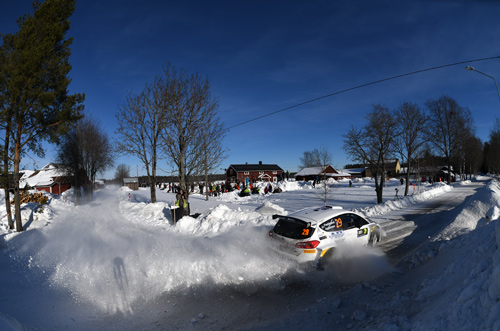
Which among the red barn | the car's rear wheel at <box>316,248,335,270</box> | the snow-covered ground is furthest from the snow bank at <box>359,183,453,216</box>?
the red barn

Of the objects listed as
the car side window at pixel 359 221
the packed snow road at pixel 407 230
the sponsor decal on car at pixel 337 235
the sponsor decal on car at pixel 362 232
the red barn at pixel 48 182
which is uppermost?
the red barn at pixel 48 182

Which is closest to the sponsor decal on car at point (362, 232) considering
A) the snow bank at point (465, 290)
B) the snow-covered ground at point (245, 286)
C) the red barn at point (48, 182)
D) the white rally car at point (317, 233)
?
the white rally car at point (317, 233)

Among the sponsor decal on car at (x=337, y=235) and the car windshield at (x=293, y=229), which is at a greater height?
the car windshield at (x=293, y=229)

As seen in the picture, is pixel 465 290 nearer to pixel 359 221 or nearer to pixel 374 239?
pixel 359 221

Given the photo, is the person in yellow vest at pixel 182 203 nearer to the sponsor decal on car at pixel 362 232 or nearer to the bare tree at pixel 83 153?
the sponsor decal on car at pixel 362 232

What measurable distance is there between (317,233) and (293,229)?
2.00 ft

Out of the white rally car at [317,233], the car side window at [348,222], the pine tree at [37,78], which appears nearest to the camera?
the white rally car at [317,233]

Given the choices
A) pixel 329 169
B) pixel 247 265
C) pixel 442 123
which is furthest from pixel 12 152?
pixel 329 169

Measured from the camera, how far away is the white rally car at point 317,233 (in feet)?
20.5

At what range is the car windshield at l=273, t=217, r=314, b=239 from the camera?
20.9ft

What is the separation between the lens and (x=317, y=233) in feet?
21.0

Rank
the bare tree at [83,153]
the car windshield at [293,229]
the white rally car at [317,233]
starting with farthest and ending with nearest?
the bare tree at [83,153] → the car windshield at [293,229] → the white rally car at [317,233]

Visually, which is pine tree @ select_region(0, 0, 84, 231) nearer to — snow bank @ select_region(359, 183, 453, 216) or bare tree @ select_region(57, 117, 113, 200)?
bare tree @ select_region(57, 117, 113, 200)

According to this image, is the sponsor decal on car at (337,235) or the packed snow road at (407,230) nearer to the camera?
the sponsor decal on car at (337,235)
